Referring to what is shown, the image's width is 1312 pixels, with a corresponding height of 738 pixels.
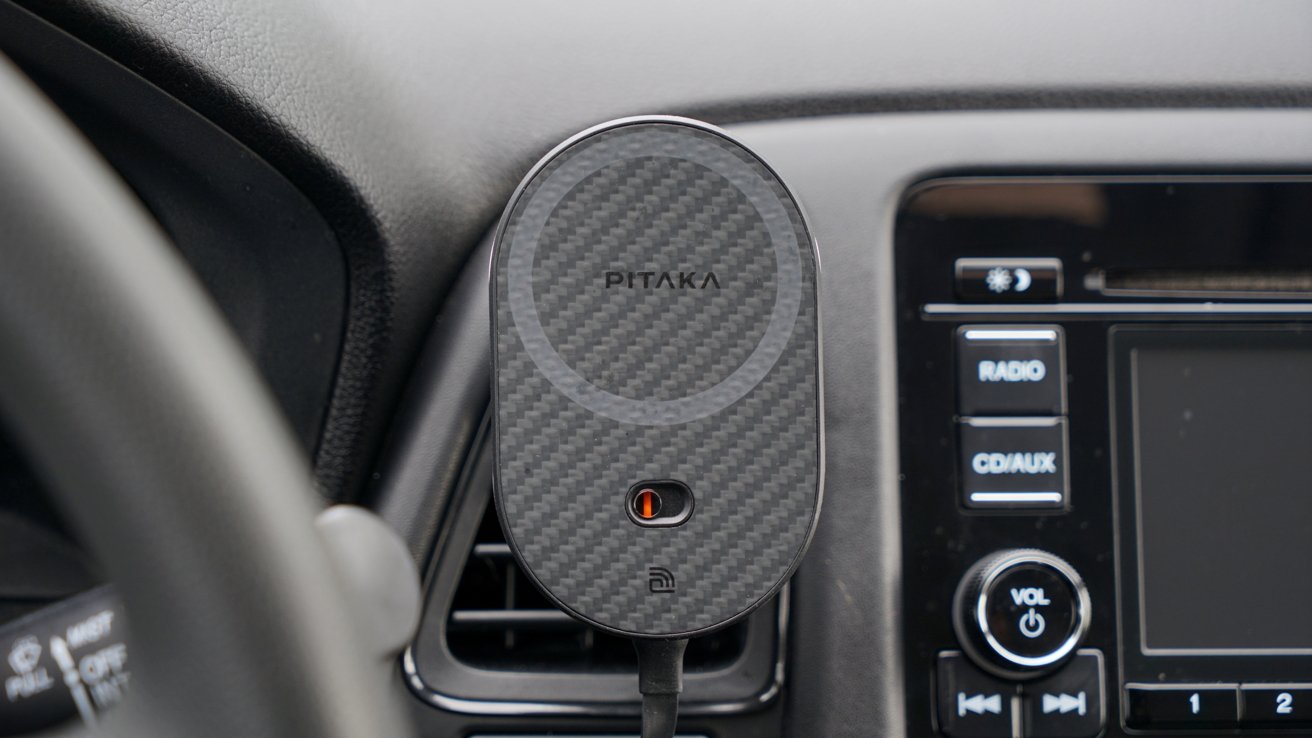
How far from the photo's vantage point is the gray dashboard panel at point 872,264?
793mm

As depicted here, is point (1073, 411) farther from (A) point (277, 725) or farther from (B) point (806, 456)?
(A) point (277, 725)

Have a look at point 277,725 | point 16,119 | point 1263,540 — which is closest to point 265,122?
point 16,119

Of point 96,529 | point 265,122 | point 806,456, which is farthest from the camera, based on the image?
point 265,122

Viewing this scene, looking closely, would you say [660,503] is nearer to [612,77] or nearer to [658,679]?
[658,679]

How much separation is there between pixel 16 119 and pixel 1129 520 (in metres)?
0.72

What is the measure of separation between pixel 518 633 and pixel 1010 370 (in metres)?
0.40

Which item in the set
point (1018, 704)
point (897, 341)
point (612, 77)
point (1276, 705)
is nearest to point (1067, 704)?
point (1018, 704)

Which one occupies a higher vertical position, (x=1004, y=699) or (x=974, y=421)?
(x=974, y=421)

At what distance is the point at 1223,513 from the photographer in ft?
2.65

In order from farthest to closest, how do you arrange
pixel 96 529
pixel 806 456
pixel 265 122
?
pixel 265 122, pixel 806 456, pixel 96 529

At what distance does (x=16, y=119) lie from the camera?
402 millimetres

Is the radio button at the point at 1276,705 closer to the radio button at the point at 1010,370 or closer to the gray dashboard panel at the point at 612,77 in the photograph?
the radio button at the point at 1010,370

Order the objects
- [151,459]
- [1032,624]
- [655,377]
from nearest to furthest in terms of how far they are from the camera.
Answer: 1. [151,459]
2. [655,377]
3. [1032,624]

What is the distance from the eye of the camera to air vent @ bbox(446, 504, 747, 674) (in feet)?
2.63
